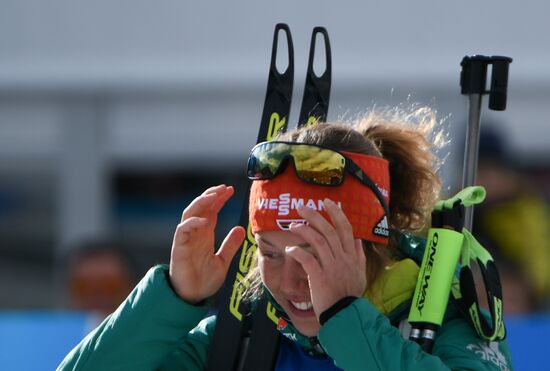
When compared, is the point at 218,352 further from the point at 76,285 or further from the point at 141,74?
the point at 141,74

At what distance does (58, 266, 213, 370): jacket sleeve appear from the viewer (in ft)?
9.04

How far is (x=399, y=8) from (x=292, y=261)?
4.89m

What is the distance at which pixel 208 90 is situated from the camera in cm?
755

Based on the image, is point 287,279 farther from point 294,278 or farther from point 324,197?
point 324,197

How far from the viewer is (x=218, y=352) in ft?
9.87

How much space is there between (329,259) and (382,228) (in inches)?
12.2

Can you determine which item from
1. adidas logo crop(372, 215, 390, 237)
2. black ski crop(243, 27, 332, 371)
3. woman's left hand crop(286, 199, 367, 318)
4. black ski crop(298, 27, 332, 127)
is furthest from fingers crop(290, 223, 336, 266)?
black ski crop(298, 27, 332, 127)

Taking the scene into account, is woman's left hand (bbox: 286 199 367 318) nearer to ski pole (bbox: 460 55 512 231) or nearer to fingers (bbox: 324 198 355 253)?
fingers (bbox: 324 198 355 253)

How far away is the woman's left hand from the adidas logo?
7.3 inches

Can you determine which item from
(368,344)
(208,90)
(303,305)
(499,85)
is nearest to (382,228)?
(303,305)

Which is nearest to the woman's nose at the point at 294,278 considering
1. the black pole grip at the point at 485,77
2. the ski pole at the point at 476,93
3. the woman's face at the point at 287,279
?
the woman's face at the point at 287,279

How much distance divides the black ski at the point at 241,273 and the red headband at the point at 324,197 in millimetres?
472

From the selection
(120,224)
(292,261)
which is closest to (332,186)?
(292,261)

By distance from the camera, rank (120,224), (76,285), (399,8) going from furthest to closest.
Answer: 1. (120,224)
2. (399,8)
3. (76,285)
